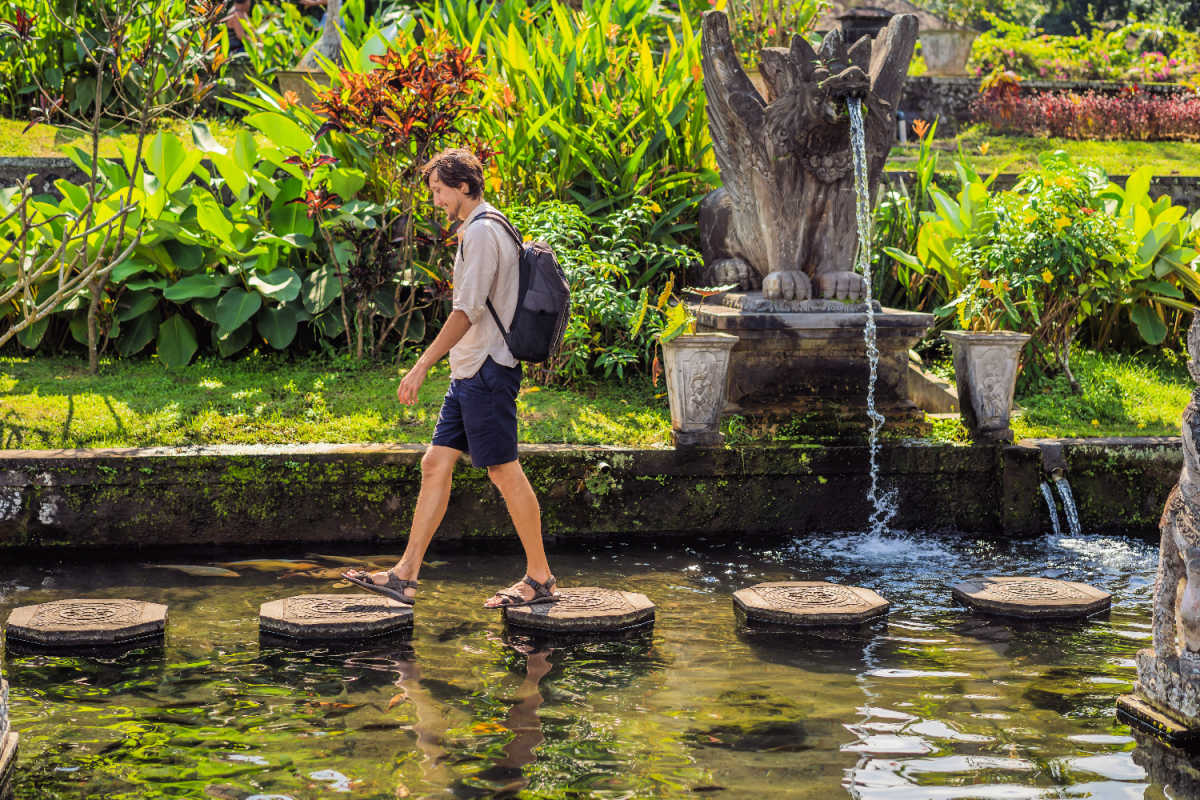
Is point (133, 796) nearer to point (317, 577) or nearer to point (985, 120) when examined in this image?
point (317, 577)

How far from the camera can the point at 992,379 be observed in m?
6.22

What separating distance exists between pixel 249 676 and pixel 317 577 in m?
1.22

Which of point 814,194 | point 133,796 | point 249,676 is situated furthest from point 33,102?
point 133,796

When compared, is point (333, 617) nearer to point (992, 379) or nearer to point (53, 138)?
point (992, 379)

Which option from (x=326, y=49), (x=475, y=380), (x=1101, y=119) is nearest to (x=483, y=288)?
(x=475, y=380)

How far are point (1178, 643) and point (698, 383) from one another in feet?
9.09

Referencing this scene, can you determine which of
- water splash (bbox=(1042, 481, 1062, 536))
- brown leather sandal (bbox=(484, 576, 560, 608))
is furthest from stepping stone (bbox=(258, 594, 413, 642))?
water splash (bbox=(1042, 481, 1062, 536))

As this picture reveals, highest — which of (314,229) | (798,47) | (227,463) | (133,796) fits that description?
(798,47)

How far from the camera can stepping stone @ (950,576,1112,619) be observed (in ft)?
15.3

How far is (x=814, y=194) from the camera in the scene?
646cm

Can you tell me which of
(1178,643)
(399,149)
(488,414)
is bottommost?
(1178,643)

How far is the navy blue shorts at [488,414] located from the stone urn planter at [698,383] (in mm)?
1501

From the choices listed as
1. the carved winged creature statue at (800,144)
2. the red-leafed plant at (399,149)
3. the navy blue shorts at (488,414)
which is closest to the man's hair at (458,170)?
the navy blue shorts at (488,414)

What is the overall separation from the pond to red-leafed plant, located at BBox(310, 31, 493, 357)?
8.78ft
